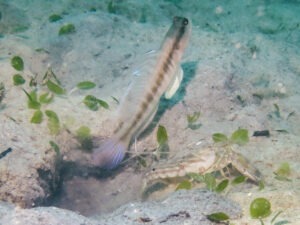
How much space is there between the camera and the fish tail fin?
383cm

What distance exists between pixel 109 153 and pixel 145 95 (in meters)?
0.84

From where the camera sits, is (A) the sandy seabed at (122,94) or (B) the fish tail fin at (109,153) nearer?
(B) the fish tail fin at (109,153)

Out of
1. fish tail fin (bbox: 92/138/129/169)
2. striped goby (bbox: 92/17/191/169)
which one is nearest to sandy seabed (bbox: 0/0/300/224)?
striped goby (bbox: 92/17/191/169)

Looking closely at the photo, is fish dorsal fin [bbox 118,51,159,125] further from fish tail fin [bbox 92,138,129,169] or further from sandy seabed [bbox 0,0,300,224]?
fish tail fin [bbox 92,138,129,169]

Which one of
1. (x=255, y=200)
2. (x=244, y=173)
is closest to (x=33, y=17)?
(x=244, y=173)

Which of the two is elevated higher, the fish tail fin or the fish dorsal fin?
the fish dorsal fin

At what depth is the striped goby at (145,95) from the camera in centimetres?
388

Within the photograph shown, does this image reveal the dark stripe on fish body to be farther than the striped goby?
Yes

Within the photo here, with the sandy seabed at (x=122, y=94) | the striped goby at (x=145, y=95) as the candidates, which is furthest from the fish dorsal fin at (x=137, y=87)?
the sandy seabed at (x=122, y=94)

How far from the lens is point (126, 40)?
682cm

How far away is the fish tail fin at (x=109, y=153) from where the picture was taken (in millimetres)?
3834

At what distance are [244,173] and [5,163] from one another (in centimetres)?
268

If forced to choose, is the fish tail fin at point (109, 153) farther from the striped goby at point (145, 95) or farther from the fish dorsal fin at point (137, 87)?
the fish dorsal fin at point (137, 87)

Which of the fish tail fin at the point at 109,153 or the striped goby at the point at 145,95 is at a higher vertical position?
the striped goby at the point at 145,95
